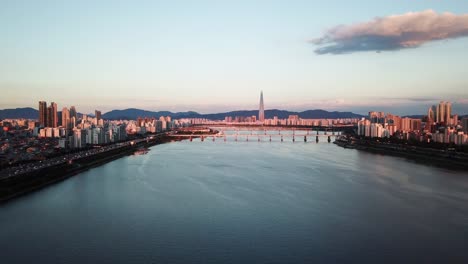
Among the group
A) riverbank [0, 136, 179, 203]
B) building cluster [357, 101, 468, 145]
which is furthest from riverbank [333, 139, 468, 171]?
riverbank [0, 136, 179, 203]

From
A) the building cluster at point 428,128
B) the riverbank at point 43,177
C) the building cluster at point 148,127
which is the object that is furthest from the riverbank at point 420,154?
the building cluster at point 148,127

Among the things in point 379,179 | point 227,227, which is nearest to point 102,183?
point 227,227

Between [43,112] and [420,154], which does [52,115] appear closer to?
[43,112]

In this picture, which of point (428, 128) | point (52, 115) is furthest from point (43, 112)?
point (428, 128)

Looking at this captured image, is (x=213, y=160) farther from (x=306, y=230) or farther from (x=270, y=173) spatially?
(x=306, y=230)

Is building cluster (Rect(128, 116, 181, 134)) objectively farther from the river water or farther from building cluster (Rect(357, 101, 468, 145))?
the river water

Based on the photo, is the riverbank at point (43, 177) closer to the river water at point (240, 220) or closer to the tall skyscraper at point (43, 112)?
the river water at point (240, 220)
